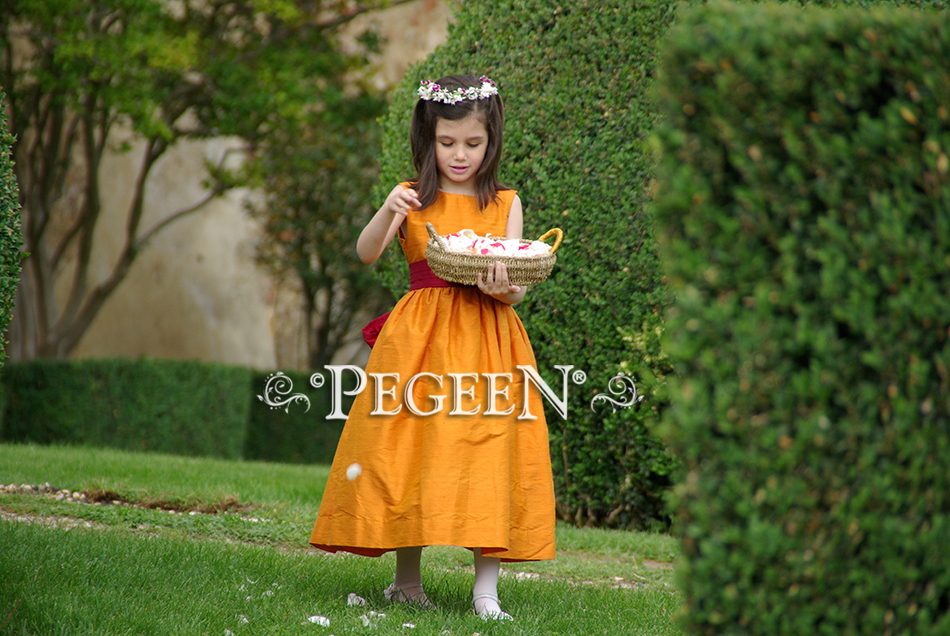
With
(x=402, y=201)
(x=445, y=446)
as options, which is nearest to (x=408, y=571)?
(x=445, y=446)

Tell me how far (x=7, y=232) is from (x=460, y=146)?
162 cm

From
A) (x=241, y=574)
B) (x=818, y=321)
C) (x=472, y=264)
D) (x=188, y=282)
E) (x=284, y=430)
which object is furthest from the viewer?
(x=188, y=282)

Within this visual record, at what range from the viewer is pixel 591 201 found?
16.2ft

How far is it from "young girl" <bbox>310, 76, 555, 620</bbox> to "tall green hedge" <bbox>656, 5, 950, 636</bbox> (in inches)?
52.5

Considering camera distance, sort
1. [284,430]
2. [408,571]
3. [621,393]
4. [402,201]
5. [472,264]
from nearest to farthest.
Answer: [472,264]
[402,201]
[408,571]
[621,393]
[284,430]

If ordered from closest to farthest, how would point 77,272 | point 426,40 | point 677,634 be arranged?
point 677,634
point 77,272
point 426,40

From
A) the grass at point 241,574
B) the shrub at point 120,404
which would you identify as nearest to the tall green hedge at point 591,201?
the grass at point 241,574

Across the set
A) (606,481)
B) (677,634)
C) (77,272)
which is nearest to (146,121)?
(77,272)

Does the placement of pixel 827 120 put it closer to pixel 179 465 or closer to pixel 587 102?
pixel 587 102

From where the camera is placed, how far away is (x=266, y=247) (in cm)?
1293

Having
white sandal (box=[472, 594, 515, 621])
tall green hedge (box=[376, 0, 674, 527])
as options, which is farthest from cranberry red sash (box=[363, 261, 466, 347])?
tall green hedge (box=[376, 0, 674, 527])

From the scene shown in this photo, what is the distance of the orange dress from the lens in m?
2.82

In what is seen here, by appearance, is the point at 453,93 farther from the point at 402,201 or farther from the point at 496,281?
the point at 496,281

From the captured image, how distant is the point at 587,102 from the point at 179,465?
3.78 meters
